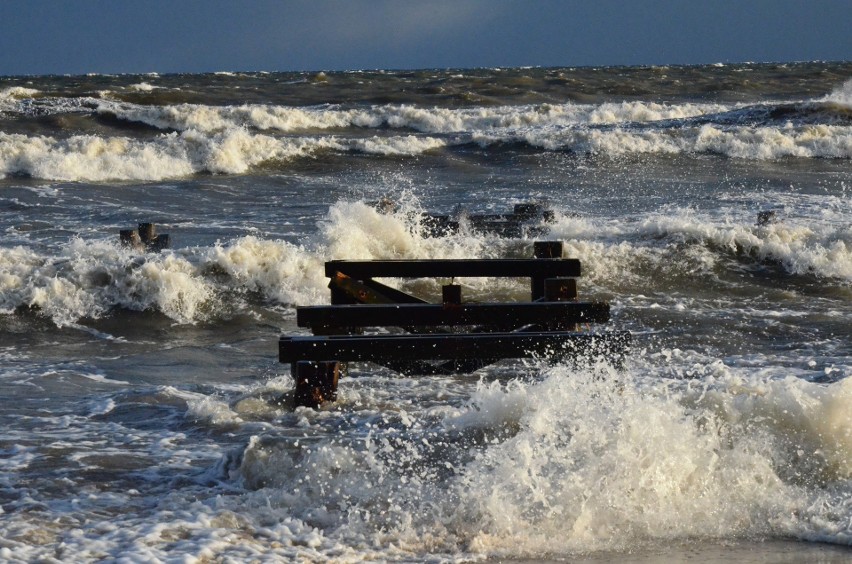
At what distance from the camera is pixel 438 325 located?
783 cm

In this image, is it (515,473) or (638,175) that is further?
(638,175)

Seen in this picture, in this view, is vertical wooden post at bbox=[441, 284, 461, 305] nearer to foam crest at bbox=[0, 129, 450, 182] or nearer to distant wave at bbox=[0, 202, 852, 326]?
distant wave at bbox=[0, 202, 852, 326]

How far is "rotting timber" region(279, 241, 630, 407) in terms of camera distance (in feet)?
24.4

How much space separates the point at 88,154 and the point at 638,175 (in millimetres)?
13461

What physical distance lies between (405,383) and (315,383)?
A: 4.33 ft

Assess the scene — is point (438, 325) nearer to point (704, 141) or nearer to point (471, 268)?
point (471, 268)

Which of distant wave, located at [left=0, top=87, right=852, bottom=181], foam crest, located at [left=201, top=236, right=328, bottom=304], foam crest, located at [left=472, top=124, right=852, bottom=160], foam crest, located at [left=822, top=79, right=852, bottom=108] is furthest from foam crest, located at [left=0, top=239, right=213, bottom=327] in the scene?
foam crest, located at [left=822, top=79, right=852, bottom=108]

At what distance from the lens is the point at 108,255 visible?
13.6m

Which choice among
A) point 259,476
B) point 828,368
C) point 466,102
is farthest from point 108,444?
point 466,102

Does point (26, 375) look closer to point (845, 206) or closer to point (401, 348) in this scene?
point (401, 348)

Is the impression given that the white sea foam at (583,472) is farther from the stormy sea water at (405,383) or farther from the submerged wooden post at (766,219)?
the submerged wooden post at (766,219)

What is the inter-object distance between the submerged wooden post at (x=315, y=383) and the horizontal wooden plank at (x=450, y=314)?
31cm

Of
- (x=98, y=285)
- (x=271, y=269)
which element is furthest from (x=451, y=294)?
(x=98, y=285)

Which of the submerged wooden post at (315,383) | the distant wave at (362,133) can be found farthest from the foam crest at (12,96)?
the submerged wooden post at (315,383)
